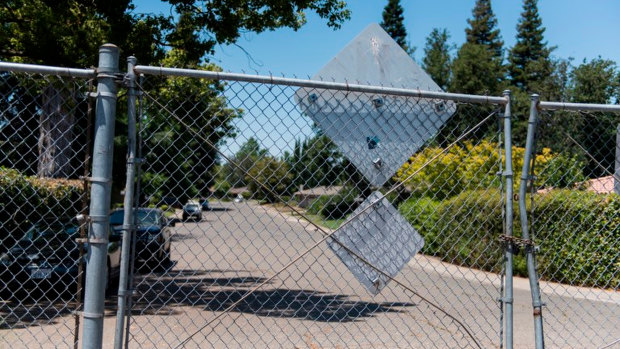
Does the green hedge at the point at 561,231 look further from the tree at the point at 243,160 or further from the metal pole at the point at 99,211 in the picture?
the metal pole at the point at 99,211

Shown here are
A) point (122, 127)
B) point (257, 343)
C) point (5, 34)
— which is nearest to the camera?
point (257, 343)

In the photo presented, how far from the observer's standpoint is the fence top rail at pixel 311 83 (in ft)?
10.2

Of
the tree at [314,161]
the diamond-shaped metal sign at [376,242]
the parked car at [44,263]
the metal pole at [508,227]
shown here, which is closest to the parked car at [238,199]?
the tree at [314,161]

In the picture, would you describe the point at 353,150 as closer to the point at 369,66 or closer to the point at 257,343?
the point at 369,66

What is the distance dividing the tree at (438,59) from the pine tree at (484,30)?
273 centimetres

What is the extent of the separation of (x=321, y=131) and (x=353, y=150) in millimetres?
222

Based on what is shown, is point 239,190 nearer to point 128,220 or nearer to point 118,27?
point 128,220

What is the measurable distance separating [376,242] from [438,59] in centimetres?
5616

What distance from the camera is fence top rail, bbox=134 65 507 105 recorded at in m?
3.10

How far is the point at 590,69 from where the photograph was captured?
34.0 metres

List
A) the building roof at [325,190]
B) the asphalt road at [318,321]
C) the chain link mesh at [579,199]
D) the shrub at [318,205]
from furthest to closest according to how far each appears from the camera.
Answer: the asphalt road at [318,321] < the chain link mesh at [579,199] < the building roof at [325,190] < the shrub at [318,205]

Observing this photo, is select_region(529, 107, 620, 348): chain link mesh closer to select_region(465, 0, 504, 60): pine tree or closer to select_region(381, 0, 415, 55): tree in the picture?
select_region(381, 0, 415, 55): tree

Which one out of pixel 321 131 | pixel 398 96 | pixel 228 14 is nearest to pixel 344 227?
pixel 321 131

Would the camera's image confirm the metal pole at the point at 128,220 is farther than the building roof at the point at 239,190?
No
